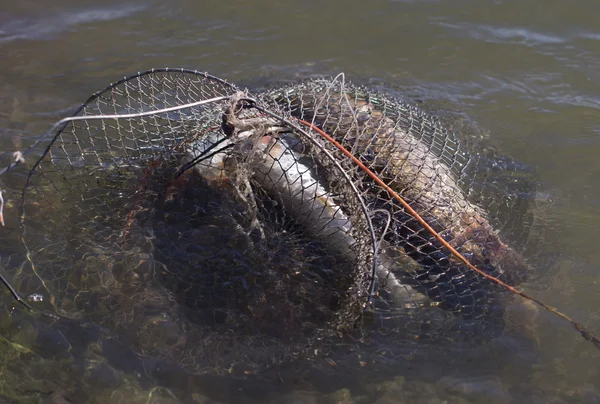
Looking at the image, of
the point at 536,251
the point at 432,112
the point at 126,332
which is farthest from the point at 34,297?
the point at 432,112

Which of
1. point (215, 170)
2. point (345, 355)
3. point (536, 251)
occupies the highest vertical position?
point (215, 170)

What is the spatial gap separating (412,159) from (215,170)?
1487 mm

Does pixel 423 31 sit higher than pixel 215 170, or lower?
higher

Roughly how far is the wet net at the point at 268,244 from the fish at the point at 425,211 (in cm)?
1

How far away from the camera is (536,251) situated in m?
4.71

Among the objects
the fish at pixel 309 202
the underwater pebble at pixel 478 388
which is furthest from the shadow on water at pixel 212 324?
the fish at pixel 309 202

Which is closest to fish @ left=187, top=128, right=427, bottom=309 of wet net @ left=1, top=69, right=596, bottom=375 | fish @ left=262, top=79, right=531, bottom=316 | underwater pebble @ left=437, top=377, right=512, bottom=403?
wet net @ left=1, top=69, right=596, bottom=375

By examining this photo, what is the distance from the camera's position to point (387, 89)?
6.75 m

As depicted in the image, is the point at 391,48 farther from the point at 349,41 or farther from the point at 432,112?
the point at 432,112

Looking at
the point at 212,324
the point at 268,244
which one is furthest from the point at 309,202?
the point at 212,324

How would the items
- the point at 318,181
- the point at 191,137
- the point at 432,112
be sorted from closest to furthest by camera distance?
the point at 318,181 < the point at 191,137 < the point at 432,112

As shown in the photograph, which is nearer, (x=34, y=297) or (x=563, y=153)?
(x=34, y=297)

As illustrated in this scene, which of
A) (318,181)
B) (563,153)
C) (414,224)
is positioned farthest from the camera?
(563,153)

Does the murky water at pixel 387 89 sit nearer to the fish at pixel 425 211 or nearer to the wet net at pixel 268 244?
the wet net at pixel 268 244
